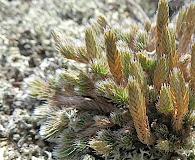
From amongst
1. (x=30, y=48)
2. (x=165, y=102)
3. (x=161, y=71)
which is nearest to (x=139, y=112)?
(x=165, y=102)

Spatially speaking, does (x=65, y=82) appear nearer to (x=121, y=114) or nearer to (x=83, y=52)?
(x=83, y=52)

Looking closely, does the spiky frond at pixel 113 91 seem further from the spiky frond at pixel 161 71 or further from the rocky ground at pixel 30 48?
the rocky ground at pixel 30 48

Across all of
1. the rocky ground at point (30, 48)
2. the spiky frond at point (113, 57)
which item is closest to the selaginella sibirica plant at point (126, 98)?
the spiky frond at point (113, 57)

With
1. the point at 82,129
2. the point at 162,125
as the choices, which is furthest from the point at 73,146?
the point at 162,125

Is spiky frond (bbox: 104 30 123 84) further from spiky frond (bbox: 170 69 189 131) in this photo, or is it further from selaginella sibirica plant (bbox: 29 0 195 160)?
spiky frond (bbox: 170 69 189 131)

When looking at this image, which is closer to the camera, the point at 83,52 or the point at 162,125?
the point at 162,125

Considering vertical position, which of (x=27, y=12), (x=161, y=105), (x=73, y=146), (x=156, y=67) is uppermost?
(x=27, y=12)
